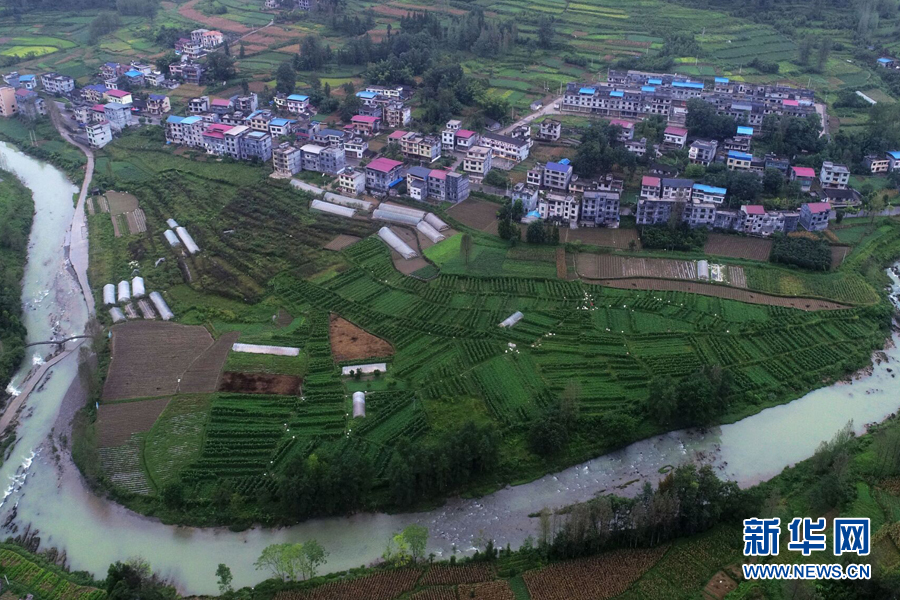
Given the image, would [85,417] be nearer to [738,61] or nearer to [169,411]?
[169,411]

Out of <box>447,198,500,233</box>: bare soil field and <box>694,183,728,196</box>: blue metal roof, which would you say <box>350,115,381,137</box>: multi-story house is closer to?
<box>447,198,500,233</box>: bare soil field

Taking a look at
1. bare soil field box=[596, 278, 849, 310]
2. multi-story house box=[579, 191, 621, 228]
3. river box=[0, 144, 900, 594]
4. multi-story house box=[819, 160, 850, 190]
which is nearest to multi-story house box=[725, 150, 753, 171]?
multi-story house box=[819, 160, 850, 190]

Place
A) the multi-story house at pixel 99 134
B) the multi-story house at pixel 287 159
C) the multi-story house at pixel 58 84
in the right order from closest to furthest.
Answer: the multi-story house at pixel 287 159, the multi-story house at pixel 99 134, the multi-story house at pixel 58 84

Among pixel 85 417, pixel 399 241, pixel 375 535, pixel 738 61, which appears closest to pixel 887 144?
pixel 738 61

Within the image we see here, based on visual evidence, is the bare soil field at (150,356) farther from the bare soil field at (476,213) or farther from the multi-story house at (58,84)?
the multi-story house at (58,84)

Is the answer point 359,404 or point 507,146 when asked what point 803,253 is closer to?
point 507,146

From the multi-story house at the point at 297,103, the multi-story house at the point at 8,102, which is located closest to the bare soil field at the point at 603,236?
the multi-story house at the point at 297,103

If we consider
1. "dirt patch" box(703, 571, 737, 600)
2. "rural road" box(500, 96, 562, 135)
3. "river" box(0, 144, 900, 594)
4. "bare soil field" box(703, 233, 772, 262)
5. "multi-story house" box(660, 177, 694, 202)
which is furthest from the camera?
"rural road" box(500, 96, 562, 135)
